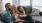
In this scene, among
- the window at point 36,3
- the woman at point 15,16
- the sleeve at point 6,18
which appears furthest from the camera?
the window at point 36,3

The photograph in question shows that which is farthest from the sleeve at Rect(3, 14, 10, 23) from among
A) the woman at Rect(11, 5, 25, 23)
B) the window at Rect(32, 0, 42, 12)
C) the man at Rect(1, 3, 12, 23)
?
the window at Rect(32, 0, 42, 12)

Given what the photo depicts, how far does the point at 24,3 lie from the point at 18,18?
1.73m

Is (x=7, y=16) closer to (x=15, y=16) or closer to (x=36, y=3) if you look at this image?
(x=15, y=16)

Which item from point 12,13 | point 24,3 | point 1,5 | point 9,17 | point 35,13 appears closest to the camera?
point 9,17

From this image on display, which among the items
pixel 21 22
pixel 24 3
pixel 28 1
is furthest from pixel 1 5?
pixel 21 22

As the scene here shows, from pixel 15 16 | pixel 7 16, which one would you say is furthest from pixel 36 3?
pixel 7 16

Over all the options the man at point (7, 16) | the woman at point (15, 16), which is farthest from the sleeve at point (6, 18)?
the woman at point (15, 16)

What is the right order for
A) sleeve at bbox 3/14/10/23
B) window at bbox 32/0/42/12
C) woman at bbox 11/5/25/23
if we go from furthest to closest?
window at bbox 32/0/42/12 < woman at bbox 11/5/25/23 < sleeve at bbox 3/14/10/23

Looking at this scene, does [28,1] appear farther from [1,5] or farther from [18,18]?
[18,18]

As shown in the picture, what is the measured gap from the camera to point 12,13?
1.45 meters

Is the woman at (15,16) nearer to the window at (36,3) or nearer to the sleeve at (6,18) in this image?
the sleeve at (6,18)

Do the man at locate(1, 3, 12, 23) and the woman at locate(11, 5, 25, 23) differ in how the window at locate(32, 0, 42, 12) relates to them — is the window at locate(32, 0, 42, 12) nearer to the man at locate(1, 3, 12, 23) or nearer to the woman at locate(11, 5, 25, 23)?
the woman at locate(11, 5, 25, 23)

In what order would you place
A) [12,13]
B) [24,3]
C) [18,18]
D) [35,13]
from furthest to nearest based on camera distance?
1. [24,3]
2. [35,13]
3. [18,18]
4. [12,13]

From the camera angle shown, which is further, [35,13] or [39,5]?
[39,5]
